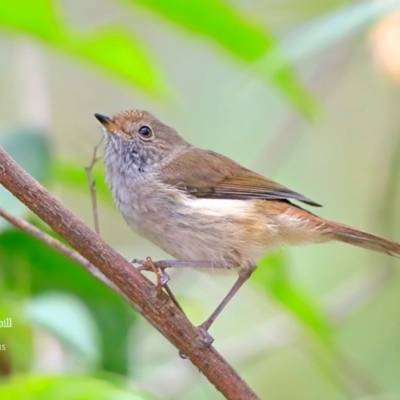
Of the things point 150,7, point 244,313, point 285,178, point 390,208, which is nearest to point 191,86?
point 285,178

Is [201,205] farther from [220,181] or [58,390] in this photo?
[58,390]

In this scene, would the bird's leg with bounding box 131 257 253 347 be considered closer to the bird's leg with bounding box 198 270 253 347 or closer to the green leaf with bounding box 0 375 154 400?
the bird's leg with bounding box 198 270 253 347

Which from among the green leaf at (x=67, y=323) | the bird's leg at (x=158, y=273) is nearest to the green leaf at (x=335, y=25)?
the bird's leg at (x=158, y=273)

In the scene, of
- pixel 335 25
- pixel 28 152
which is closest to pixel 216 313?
pixel 28 152

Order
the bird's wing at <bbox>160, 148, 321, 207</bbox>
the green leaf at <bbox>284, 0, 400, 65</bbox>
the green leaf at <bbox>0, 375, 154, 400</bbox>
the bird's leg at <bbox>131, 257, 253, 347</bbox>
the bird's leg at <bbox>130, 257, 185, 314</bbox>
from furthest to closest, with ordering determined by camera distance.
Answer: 1. the bird's wing at <bbox>160, 148, 321, 207</bbox>
2. the green leaf at <bbox>284, 0, 400, 65</bbox>
3. the bird's leg at <bbox>131, 257, 253, 347</bbox>
4. the bird's leg at <bbox>130, 257, 185, 314</bbox>
5. the green leaf at <bbox>0, 375, 154, 400</bbox>

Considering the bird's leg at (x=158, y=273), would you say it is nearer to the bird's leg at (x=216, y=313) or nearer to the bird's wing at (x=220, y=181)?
the bird's leg at (x=216, y=313)

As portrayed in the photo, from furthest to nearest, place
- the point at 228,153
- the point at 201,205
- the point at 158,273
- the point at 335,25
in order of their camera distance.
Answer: the point at 228,153 → the point at 201,205 → the point at 335,25 → the point at 158,273

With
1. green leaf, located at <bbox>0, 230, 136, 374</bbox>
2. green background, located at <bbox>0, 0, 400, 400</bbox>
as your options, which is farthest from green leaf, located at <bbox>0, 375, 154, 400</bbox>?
green leaf, located at <bbox>0, 230, 136, 374</bbox>
